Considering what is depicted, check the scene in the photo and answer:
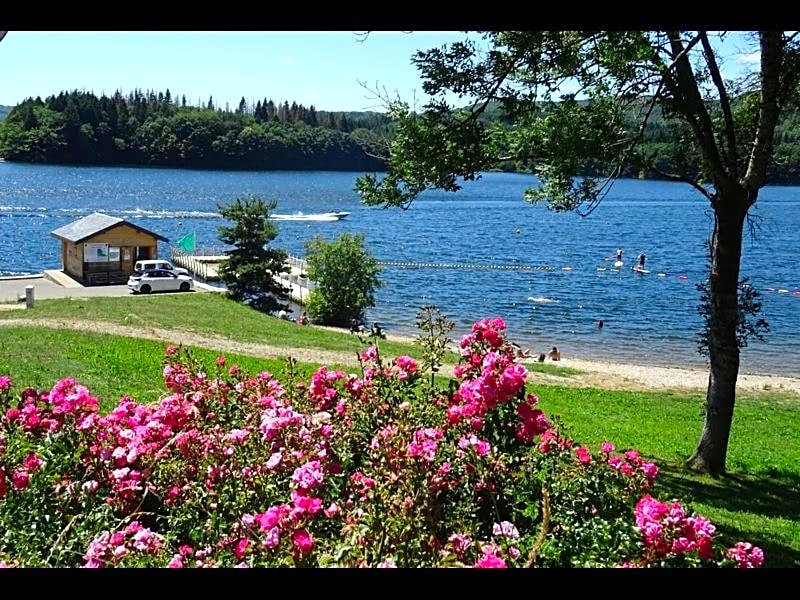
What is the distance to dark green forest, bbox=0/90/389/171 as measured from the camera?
119812 mm

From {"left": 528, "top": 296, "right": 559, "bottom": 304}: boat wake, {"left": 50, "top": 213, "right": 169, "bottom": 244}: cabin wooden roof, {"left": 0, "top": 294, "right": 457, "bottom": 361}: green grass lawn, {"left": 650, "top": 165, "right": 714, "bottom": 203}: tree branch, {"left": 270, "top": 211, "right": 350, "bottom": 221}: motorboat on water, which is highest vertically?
{"left": 650, "top": 165, "right": 714, "bottom": 203}: tree branch

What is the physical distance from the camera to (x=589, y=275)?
45719 millimetres

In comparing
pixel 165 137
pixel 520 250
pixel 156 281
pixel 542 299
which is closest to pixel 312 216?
pixel 520 250

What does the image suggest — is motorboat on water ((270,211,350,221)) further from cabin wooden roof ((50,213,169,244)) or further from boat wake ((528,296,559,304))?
cabin wooden roof ((50,213,169,244))

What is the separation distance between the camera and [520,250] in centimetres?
5809

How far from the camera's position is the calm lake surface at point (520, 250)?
1169 inches

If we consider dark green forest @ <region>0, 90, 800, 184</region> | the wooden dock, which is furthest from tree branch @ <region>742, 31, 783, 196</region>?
dark green forest @ <region>0, 90, 800, 184</region>

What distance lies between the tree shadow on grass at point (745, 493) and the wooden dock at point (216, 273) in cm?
2457

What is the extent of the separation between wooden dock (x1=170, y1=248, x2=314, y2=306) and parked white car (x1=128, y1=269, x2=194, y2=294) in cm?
559

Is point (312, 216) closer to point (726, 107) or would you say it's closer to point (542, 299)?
point (542, 299)
